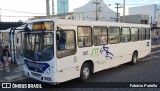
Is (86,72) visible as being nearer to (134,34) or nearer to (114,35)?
(114,35)

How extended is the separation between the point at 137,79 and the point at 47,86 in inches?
154

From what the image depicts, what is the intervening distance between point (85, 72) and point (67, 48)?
65.1 inches

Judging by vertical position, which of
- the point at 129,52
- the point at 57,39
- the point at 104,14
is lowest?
the point at 129,52

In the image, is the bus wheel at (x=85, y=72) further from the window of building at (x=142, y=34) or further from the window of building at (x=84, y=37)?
the window of building at (x=142, y=34)

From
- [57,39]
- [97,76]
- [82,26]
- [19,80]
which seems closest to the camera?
[57,39]

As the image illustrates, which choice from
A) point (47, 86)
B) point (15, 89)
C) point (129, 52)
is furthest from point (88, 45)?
point (129, 52)

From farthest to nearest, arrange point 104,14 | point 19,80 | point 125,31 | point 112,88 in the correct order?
point 104,14
point 125,31
point 19,80
point 112,88

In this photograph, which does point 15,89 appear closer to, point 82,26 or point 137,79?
point 82,26

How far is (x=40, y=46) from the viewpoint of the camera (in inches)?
292

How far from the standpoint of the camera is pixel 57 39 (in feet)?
23.5

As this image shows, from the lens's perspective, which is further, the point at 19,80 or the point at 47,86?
the point at 19,80

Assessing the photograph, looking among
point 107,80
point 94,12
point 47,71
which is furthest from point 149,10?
point 47,71

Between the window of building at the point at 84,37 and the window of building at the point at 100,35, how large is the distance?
0.36 metres

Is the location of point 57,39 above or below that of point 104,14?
below
